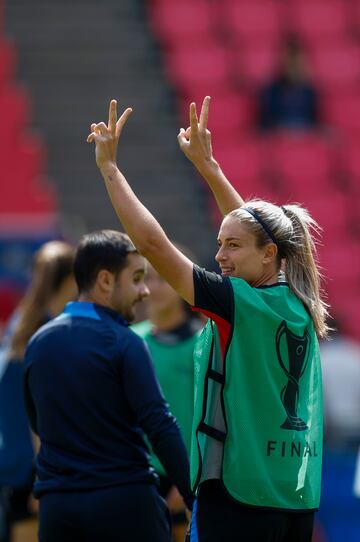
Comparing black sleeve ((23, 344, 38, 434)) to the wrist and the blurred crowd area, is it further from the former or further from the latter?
the blurred crowd area

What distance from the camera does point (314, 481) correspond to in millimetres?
3543

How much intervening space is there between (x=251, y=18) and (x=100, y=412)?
10424mm

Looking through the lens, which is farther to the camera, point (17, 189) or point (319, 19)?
point (319, 19)

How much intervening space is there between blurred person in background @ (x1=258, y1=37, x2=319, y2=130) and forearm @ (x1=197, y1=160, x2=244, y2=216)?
7995 millimetres

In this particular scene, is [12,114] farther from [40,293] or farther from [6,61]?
[40,293]

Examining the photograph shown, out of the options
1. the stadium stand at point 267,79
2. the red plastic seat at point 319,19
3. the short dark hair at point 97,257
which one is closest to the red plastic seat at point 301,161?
the stadium stand at point 267,79

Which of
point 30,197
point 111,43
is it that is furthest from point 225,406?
point 111,43

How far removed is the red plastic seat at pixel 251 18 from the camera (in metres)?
13.5

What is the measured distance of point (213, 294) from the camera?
10.9 feet

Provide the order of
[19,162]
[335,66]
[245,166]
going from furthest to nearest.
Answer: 1. [335,66]
2. [245,166]
3. [19,162]

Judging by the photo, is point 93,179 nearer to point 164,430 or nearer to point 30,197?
point 30,197

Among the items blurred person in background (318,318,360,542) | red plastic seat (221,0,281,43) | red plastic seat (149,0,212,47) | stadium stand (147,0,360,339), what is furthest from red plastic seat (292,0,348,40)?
blurred person in background (318,318,360,542)

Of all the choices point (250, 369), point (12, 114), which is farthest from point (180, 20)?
point (250, 369)

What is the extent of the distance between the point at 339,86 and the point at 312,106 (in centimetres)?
118
